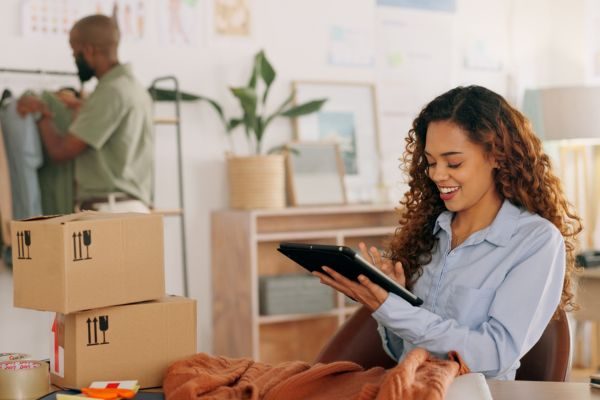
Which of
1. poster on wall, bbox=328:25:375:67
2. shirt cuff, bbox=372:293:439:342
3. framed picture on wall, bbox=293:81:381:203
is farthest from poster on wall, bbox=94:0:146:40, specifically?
shirt cuff, bbox=372:293:439:342

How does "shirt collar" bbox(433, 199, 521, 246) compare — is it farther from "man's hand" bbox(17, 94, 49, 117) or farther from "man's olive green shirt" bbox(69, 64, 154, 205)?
"man's hand" bbox(17, 94, 49, 117)

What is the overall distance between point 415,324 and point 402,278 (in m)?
0.21

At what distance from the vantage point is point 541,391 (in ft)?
4.72

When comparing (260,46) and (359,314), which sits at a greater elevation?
(260,46)

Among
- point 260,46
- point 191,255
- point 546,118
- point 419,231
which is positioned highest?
point 260,46

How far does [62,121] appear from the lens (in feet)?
11.7

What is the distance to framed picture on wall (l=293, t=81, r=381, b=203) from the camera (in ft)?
14.4

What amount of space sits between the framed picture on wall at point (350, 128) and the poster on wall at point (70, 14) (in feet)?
2.90

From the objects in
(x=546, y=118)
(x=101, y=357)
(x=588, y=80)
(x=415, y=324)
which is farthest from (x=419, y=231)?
(x=588, y=80)

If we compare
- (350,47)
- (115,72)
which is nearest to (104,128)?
(115,72)

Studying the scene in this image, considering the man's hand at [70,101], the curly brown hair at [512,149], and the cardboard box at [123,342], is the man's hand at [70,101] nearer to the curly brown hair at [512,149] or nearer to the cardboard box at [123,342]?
the curly brown hair at [512,149]

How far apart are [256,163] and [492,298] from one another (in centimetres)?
225

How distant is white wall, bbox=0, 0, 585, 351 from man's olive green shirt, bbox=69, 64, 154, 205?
517 mm

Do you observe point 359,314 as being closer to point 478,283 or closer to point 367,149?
point 478,283
